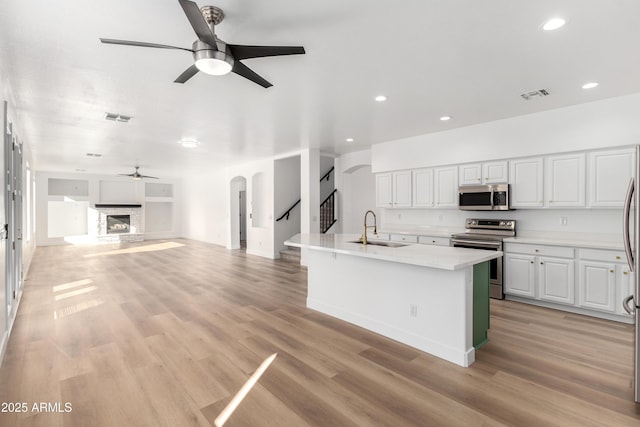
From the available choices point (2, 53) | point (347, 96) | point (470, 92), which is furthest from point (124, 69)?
point (470, 92)

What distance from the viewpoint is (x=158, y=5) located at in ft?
6.86

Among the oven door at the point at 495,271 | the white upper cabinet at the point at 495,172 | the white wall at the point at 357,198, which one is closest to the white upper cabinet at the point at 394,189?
the white upper cabinet at the point at 495,172

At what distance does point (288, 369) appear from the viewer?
266 centimetres

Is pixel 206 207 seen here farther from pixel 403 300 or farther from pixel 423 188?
pixel 403 300

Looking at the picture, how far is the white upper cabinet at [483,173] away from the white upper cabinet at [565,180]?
56cm

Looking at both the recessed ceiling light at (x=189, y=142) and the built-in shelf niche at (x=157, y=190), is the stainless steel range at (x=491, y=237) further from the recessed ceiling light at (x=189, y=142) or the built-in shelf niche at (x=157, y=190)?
the built-in shelf niche at (x=157, y=190)

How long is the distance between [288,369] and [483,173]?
4.18m

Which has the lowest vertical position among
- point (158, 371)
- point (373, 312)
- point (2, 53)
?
point (158, 371)

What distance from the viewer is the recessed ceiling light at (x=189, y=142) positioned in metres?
6.13

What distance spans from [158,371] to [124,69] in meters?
2.77

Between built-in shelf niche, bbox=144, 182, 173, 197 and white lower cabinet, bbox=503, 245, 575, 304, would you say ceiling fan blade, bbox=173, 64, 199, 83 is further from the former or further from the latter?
built-in shelf niche, bbox=144, 182, 173, 197

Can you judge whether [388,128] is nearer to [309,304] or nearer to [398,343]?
[309,304]

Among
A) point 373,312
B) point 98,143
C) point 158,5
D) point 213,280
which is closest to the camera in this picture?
point 158,5

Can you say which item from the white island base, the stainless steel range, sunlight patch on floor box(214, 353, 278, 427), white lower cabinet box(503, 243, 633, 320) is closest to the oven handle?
the stainless steel range
